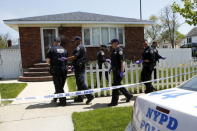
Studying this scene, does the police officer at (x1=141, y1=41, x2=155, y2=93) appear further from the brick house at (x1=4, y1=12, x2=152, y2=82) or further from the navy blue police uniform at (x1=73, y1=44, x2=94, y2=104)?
the brick house at (x1=4, y1=12, x2=152, y2=82)

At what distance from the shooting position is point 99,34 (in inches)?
592

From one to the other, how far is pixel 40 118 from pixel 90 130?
1550 millimetres

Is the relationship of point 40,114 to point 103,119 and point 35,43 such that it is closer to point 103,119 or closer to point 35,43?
point 103,119

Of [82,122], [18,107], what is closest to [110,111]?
[82,122]

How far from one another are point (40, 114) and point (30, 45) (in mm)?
9071

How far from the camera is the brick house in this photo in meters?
13.5

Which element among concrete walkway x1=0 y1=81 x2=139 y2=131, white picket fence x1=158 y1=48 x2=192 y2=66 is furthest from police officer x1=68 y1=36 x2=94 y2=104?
white picket fence x1=158 y1=48 x2=192 y2=66

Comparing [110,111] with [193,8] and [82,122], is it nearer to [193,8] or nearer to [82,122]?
[82,122]

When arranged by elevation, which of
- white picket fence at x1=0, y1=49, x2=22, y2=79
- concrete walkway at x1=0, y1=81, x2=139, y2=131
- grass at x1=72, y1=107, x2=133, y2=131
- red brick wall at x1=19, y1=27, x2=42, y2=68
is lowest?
concrete walkway at x1=0, y1=81, x2=139, y2=131

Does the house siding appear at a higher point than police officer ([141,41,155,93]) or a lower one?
higher

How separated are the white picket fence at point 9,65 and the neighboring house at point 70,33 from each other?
989mm

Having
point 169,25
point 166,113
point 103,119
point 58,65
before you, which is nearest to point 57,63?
point 58,65

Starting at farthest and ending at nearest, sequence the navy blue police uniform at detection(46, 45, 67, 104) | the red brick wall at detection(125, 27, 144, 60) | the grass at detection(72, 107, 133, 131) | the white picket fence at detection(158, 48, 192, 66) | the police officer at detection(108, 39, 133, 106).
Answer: the white picket fence at detection(158, 48, 192, 66) → the red brick wall at detection(125, 27, 144, 60) → the navy blue police uniform at detection(46, 45, 67, 104) → the police officer at detection(108, 39, 133, 106) → the grass at detection(72, 107, 133, 131)

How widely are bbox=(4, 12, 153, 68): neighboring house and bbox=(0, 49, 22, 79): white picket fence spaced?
38.9 inches
